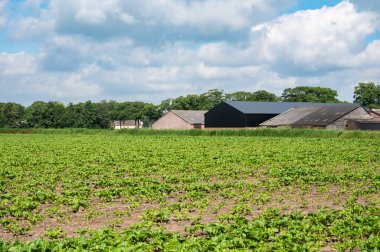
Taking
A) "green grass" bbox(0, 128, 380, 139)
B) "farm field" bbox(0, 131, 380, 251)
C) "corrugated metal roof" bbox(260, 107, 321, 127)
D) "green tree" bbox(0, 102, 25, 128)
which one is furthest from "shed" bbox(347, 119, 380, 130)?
"green tree" bbox(0, 102, 25, 128)

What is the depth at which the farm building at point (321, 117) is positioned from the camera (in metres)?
65.5

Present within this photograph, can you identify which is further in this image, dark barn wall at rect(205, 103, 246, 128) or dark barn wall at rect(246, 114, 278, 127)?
dark barn wall at rect(205, 103, 246, 128)

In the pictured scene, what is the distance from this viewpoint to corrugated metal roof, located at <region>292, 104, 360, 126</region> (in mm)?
65750

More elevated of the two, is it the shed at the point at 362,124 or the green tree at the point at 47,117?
the green tree at the point at 47,117

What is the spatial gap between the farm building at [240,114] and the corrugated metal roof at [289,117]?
107 inches

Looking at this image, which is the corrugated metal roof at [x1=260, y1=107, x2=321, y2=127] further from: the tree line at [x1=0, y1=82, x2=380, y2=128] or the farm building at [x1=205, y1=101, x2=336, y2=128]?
the tree line at [x1=0, y1=82, x2=380, y2=128]

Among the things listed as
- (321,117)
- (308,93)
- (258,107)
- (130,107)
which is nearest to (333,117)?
(321,117)

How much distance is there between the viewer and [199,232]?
8930 mm

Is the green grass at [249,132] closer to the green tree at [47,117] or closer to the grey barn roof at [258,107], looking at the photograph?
the grey barn roof at [258,107]

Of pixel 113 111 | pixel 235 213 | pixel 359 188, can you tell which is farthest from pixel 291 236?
pixel 113 111

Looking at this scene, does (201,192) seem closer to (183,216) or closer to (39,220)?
(183,216)

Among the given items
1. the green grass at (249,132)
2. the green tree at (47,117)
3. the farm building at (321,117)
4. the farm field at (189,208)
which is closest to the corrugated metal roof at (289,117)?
the farm building at (321,117)

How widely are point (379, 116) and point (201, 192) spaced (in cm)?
7861

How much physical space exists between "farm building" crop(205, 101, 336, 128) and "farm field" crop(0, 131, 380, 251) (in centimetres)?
5493
